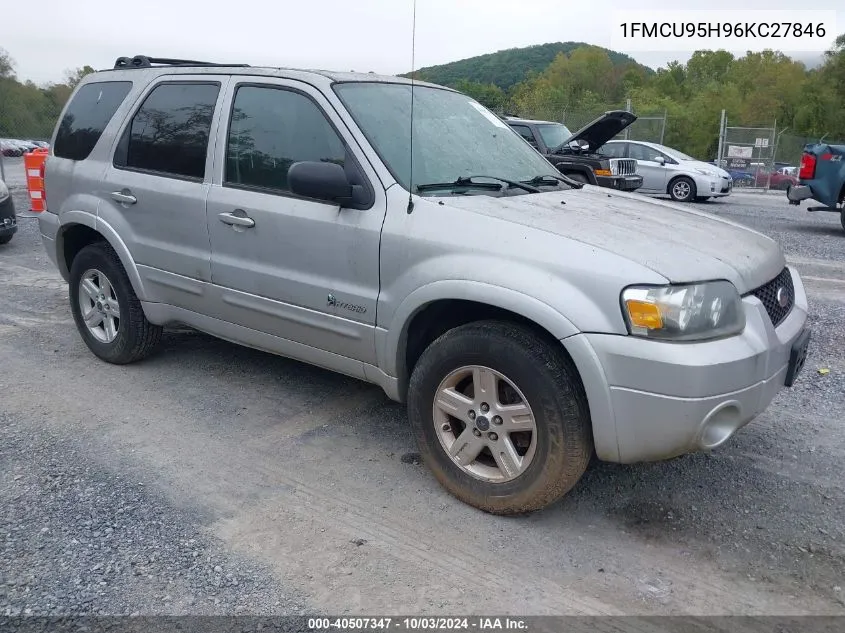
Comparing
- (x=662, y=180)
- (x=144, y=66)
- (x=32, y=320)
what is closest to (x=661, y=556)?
(x=144, y=66)

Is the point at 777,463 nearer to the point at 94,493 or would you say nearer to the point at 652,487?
the point at 652,487

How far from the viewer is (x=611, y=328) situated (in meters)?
2.87

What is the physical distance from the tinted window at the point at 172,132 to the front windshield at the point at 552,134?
28.9 feet

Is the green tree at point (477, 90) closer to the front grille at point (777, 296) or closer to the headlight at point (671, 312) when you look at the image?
the front grille at point (777, 296)

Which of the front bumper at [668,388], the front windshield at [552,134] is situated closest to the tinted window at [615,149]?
the front windshield at [552,134]

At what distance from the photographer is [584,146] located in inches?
459

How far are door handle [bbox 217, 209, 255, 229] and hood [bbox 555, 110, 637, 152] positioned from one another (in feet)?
23.2

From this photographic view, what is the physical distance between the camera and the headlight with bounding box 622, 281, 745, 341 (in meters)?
2.83

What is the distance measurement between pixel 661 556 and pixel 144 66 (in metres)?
4.30

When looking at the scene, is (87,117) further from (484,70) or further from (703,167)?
(703,167)

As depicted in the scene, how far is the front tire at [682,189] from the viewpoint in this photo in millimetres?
16969

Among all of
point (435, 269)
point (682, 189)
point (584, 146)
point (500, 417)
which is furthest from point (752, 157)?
point (500, 417)

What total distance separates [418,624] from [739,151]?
79.6 ft

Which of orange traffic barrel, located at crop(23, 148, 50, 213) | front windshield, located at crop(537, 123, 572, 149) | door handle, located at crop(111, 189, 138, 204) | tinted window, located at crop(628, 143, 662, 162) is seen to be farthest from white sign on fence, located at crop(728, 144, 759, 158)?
door handle, located at crop(111, 189, 138, 204)
